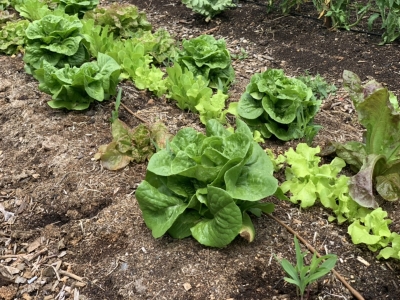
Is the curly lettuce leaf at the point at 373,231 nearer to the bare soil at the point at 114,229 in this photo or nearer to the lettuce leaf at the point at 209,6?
the bare soil at the point at 114,229

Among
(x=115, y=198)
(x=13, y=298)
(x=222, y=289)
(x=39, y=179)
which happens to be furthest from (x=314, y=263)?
(x=39, y=179)

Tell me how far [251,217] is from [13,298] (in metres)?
1.44

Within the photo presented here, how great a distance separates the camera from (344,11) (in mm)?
5562

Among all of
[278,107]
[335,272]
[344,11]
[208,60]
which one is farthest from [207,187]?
[344,11]

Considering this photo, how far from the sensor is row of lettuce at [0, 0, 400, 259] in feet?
8.43

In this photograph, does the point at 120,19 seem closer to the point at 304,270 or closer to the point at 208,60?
the point at 208,60

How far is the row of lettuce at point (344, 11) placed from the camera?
4.98m

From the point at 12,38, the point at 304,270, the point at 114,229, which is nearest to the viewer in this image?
the point at 304,270

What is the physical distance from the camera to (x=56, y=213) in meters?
3.08

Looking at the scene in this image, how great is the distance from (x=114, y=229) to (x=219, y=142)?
2.84 feet

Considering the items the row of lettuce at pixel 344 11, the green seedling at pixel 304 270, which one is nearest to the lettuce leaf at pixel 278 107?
the green seedling at pixel 304 270

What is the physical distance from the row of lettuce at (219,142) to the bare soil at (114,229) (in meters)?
0.11

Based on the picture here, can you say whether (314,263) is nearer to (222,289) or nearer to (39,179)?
(222,289)

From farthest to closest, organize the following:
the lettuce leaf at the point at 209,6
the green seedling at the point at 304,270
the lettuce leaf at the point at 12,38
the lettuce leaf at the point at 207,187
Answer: the lettuce leaf at the point at 209,6, the lettuce leaf at the point at 12,38, the lettuce leaf at the point at 207,187, the green seedling at the point at 304,270
